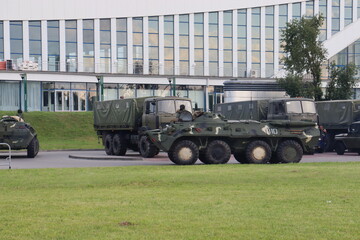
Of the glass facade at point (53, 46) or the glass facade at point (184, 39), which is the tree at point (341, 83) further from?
the glass facade at point (53, 46)

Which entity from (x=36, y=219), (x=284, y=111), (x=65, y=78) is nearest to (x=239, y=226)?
(x=36, y=219)

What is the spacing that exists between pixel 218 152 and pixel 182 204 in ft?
34.7

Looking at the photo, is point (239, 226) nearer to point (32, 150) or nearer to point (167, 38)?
point (32, 150)

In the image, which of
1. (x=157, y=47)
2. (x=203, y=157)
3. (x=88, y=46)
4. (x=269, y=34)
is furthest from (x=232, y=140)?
(x=269, y=34)

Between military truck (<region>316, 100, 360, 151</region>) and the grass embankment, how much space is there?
1367cm

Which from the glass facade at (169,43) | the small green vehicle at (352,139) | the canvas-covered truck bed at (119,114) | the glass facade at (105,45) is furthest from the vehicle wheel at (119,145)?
the glass facade at (169,43)

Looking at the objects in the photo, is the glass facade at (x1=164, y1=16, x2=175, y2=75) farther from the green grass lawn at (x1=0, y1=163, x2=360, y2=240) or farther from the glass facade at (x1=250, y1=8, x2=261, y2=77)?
the green grass lawn at (x1=0, y1=163, x2=360, y2=240)

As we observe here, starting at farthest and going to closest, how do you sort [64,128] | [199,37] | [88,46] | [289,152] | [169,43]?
[199,37], [169,43], [88,46], [64,128], [289,152]

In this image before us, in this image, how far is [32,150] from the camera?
28.5 meters

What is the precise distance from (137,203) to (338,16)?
58.9 meters

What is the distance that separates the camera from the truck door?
88.6ft

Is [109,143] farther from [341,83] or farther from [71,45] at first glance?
[71,45]

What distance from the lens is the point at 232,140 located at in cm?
2250

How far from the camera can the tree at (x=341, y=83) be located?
43000 mm
